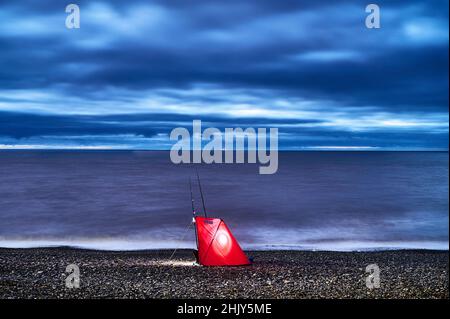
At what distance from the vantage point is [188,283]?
40.1ft

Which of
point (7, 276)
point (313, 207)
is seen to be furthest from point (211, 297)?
point (313, 207)

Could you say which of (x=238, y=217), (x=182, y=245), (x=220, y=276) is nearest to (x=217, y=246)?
(x=220, y=276)

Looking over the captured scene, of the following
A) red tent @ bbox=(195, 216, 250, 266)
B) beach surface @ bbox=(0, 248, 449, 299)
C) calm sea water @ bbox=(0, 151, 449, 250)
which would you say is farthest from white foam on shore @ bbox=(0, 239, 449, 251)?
red tent @ bbox=(195, 216, 250, 266)

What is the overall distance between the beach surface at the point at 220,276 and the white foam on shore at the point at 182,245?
3331 millimetres

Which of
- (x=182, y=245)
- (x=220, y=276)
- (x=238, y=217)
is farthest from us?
(x=238, y=217)

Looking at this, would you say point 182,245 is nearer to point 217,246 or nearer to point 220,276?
point 217,246

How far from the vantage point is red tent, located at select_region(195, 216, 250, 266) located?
14.6 metres

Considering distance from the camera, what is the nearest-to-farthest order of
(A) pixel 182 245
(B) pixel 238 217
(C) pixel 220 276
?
(C) pixel 220 276 < (A) pixel 182 245 < (B) pixel 238 217

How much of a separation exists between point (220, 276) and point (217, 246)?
5.14 ft

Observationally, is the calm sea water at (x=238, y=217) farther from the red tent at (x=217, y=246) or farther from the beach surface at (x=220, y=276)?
the red tent at (x=217, y=246)

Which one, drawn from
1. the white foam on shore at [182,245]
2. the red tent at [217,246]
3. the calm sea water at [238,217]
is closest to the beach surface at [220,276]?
the red tent at [217,246]

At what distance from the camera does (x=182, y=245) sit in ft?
73.5
